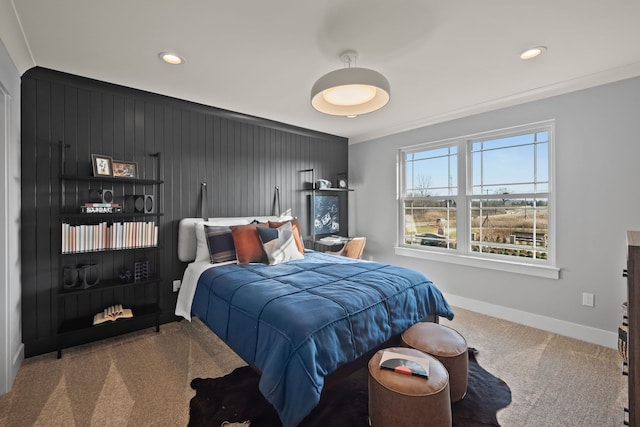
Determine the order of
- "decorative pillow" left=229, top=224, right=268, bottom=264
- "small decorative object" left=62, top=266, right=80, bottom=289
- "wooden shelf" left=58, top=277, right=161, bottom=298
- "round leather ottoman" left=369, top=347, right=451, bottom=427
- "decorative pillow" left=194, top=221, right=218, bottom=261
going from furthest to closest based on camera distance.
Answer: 1. "decorative pillow" left=194, top=221, right=218, bottom=261
2. "decorative pillow" left=229, top=224, right=268, bottom=264
3. "small decorative object" left=62, top=266, right=80, bottom=289
4. "wooden shelf" left=58, top=277, right=161, bottom=298
5. "round leather ottoman" left=369, top=347, right=451, bottom=427

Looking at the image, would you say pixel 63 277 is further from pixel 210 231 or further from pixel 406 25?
pixel 406 25

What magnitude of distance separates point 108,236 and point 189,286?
0.86 meters

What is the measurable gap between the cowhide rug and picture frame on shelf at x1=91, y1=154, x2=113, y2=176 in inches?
80.4

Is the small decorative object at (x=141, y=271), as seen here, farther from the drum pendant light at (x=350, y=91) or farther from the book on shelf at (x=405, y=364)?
the book on shelf at (x=405, y=364)

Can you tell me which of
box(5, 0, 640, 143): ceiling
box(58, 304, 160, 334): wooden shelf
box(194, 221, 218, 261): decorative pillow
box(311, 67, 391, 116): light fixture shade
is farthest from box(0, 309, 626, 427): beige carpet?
box(5, 0, 640, 143): ceiling

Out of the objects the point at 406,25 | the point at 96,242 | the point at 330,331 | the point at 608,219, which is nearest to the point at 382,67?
the point at 406,25

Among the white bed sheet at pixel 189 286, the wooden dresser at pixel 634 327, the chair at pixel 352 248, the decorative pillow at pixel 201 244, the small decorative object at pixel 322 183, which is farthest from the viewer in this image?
the small decorative object at pixel 322 183

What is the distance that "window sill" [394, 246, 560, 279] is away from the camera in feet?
10.1

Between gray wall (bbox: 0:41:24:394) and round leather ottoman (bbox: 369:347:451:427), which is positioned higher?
gray wall (bbox: 0:41:24:394)

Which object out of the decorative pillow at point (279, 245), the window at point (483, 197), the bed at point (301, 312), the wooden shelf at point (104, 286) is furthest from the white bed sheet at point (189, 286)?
the window at point (483, 197)

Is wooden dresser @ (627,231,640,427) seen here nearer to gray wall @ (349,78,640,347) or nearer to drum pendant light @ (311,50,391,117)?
drum pendant light @ (311,50,391,117)

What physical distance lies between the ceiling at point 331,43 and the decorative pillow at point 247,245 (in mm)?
1470

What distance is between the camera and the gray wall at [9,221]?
205cm

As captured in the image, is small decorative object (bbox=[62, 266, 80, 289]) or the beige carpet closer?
the beige carpet
